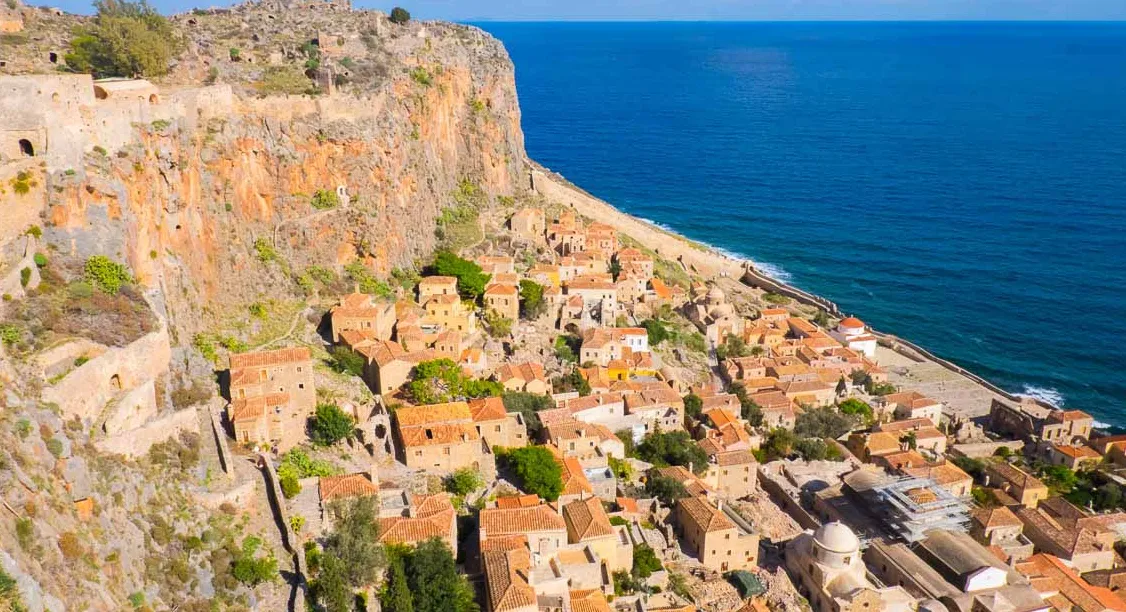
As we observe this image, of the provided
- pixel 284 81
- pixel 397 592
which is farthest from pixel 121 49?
pixel 397 592

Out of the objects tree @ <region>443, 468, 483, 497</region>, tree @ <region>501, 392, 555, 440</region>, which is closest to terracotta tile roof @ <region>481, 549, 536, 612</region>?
tree @ <region>443, 468, 483, 497</region>

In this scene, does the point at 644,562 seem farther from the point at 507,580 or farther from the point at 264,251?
the point at 264,251

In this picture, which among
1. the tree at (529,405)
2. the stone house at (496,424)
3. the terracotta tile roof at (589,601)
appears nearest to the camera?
the terracotta tile roof at (589,601)

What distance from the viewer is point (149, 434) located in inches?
1050

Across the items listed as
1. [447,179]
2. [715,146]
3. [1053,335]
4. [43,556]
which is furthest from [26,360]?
[715,146]

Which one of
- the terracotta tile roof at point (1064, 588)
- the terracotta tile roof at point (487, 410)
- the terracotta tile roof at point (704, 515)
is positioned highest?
the terracotta tile roof at point (487, 410)

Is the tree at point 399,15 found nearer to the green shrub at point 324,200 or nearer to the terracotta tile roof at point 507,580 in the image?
the green shrub at point 324,200

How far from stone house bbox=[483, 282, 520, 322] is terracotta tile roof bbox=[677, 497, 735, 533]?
19151 millimetres

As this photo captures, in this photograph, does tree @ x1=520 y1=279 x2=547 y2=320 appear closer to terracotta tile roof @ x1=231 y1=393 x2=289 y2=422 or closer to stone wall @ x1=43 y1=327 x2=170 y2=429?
terracotta tile roof @ x1=231 y1=393 x2=289 y2=422

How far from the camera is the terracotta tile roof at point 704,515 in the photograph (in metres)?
35.1

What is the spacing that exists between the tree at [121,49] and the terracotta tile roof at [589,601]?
3445cm

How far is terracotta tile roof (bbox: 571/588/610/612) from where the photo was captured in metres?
28.2

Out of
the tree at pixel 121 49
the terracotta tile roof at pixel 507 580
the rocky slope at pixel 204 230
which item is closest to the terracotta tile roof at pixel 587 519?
the terracotta tile roof at pixel 507 580

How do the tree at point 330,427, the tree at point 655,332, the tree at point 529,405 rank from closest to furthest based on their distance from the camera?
1. the tree at point 330,427
2. the tree at point 529,405
3. the tree at point 655,332
